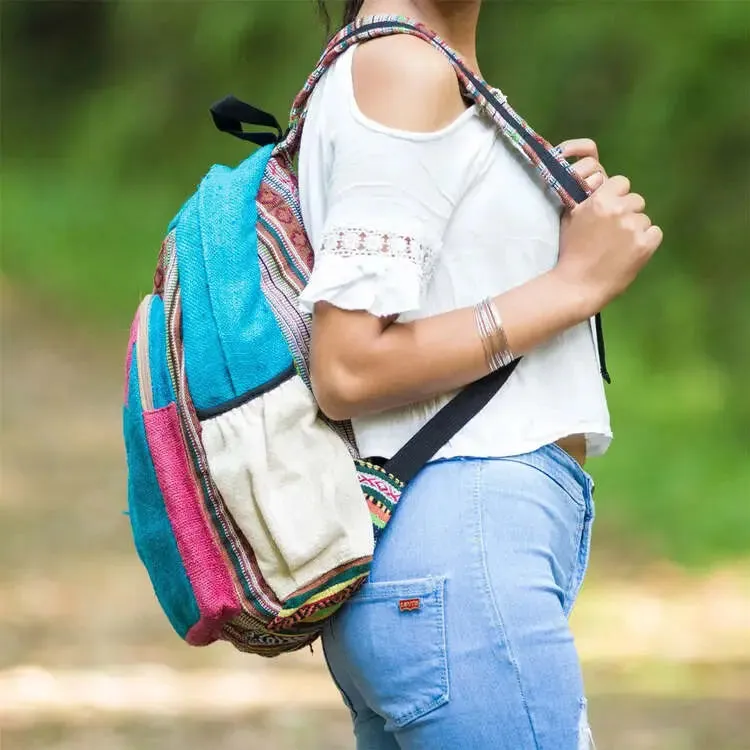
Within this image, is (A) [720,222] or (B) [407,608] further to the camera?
(A) [720,222]

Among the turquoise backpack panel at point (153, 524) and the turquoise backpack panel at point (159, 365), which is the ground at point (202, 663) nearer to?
the turquoise backpack panel at point (153, 524)

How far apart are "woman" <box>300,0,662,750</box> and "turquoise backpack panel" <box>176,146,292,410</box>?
74mm

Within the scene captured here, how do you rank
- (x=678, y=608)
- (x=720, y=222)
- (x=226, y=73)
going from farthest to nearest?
(x=226, y=73), (x=720, y=222), (x=678, y=608)

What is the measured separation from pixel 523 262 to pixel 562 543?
11.6 inches

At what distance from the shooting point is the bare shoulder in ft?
4.36

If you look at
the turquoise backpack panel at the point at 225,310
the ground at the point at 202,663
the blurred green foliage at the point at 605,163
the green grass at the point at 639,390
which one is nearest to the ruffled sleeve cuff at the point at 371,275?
the turquoise backpack panel at the point at 225,310

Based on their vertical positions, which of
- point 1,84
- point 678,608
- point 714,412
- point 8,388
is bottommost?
point 678,608

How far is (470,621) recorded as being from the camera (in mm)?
1352

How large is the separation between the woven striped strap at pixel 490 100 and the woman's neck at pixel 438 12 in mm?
72

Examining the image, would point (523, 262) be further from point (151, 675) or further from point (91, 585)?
point (91, 585)

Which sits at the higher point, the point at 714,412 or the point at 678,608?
the point at 714,412

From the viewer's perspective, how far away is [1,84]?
12133 mm

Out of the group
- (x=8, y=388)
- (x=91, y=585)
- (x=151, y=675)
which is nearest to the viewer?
(x=151, y=675)

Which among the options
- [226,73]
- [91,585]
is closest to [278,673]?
[91,585]
